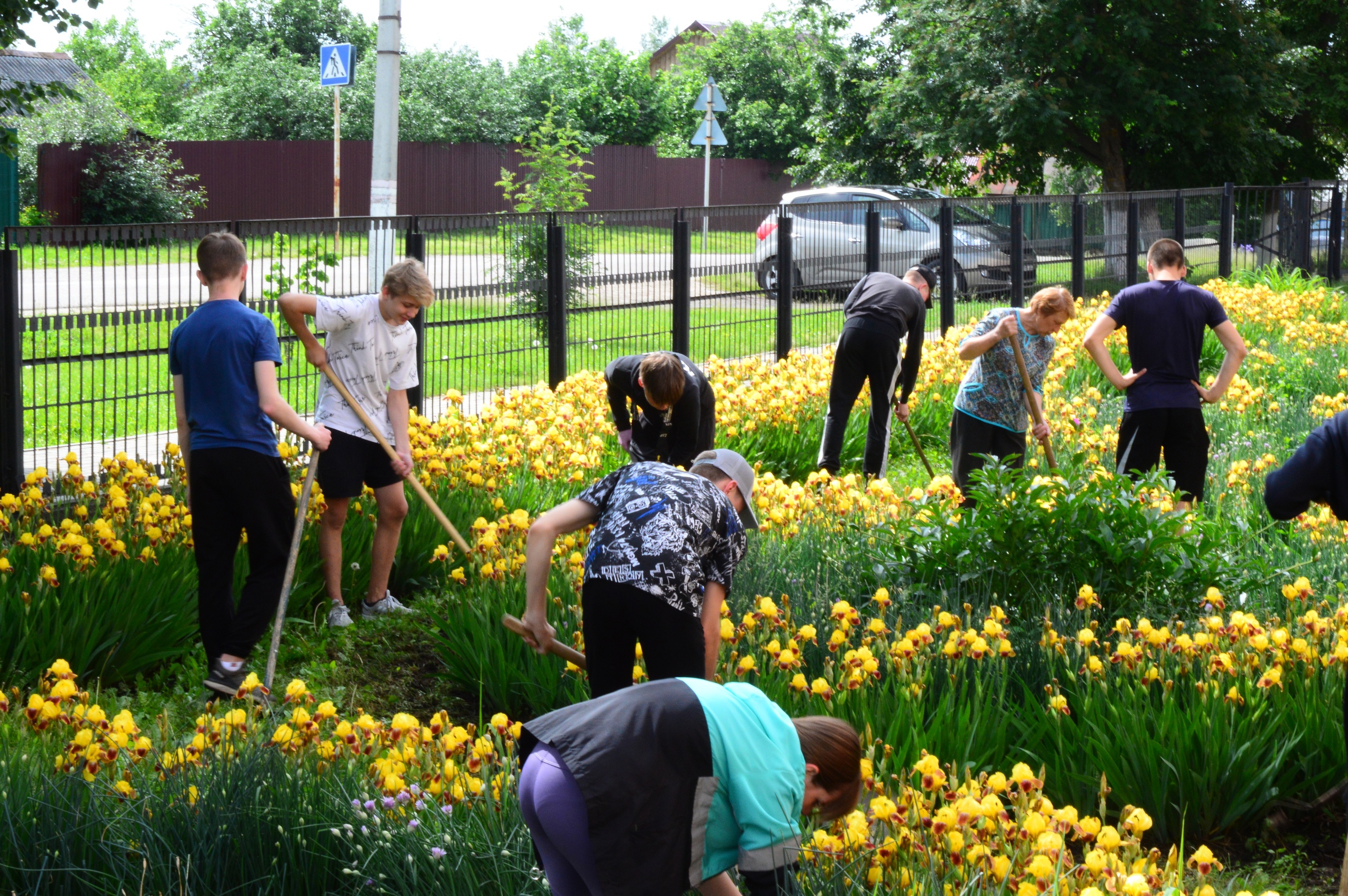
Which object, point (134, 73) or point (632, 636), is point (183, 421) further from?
point (134, 73)

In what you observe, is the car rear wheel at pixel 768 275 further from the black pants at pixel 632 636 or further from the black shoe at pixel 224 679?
the black pants at pixel 632 636

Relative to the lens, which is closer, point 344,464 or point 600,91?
point 344,464

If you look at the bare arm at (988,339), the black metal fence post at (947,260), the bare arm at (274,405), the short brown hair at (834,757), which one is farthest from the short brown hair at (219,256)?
the black metal fence post at (947,260)

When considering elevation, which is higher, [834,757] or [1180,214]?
[1180,214]

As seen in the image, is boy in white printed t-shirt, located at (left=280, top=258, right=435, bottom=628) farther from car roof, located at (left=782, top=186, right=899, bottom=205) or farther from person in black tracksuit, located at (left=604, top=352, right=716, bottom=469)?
car roof, located at (left=782, top=186, right=899, bottom=205)

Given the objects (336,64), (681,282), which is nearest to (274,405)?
(681,282)

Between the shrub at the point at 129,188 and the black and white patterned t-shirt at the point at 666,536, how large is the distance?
1058 inches

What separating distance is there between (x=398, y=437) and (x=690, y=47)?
53488 millimetres

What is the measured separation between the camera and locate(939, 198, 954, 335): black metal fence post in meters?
14.0

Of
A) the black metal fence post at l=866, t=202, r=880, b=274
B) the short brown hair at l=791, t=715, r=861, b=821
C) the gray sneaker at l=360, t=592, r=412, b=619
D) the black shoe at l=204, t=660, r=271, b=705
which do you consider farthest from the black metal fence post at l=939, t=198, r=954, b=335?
the short brown hair at l=791, t=715, r=861, b=821

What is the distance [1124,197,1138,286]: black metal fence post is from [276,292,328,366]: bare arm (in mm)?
14475

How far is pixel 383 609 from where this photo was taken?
5824mm

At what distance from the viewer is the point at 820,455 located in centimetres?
850

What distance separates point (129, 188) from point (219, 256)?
1023 inches
